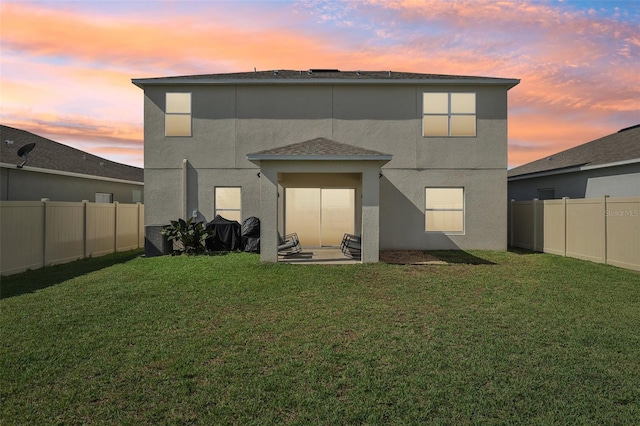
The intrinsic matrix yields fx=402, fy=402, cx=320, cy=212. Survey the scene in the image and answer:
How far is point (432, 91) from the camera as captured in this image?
1597 cm

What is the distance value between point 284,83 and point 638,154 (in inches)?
533

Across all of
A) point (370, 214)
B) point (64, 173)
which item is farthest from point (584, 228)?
point (64, 173)

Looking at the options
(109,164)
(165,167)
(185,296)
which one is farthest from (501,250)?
(109,164)

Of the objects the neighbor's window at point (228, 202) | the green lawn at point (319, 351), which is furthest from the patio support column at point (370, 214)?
the neighbor's window at point (228, 202)

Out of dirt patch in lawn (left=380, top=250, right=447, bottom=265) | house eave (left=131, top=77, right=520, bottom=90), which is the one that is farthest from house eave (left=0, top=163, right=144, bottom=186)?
dirt patch in lawn (left=380, top=250, right=447, bottom=265)

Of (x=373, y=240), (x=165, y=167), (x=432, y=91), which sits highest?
(x=432, y=91)

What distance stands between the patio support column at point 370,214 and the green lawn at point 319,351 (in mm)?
2047

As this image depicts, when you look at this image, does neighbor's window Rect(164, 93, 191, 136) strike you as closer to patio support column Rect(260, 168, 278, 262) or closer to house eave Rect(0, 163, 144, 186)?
patio support column Rect(260, 168, 278, 262)

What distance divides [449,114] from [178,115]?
428 inches

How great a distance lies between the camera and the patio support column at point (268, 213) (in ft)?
39.8

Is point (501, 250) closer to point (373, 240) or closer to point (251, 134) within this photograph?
point (373, 240)

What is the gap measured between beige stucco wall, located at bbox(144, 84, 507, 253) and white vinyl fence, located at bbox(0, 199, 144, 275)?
6.15ft

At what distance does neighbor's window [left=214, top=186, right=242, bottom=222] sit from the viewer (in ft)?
52.7

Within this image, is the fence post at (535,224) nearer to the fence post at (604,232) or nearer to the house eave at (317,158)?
the fence post at (604,232)
